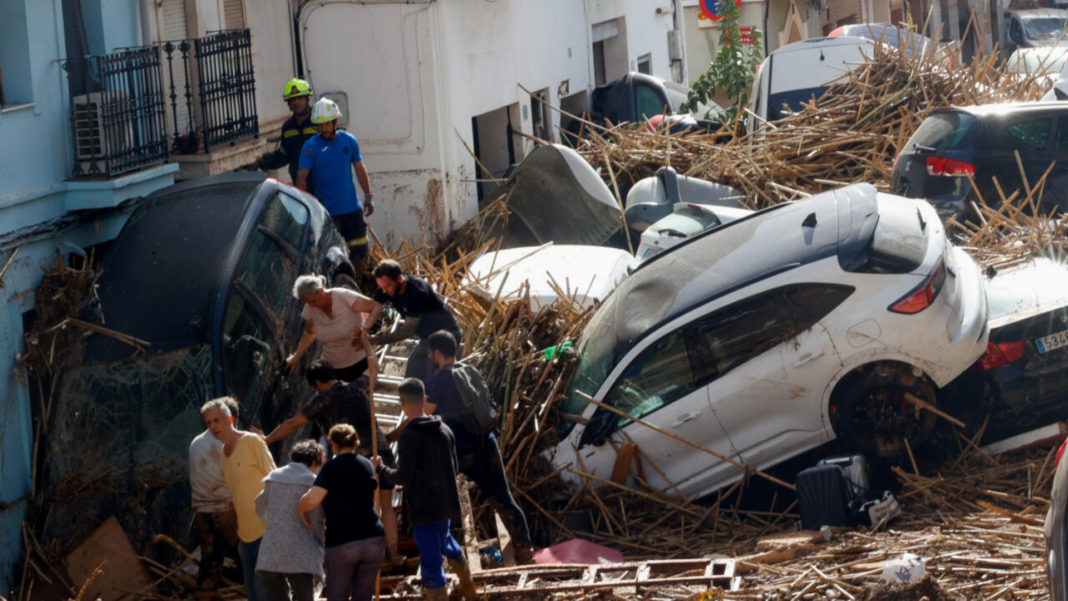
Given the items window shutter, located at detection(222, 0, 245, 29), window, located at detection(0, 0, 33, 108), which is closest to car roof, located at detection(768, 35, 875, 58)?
window shutter, located at detection(222, 0, 245, 29)

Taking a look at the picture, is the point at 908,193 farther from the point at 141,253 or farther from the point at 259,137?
the point at 141,253

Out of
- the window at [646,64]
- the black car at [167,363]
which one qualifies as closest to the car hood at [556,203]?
the black car at [167,363]

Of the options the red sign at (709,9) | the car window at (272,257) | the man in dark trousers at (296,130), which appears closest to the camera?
the car window at (272,257)

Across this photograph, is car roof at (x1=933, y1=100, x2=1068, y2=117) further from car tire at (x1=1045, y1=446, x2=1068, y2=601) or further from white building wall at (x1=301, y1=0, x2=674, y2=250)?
car tire at (x1=1045, y1=446, x2=1068, y2=601)

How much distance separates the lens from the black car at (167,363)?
7570 mm

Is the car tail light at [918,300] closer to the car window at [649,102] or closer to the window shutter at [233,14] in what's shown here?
the window shutter at [233,14]

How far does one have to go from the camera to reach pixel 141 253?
8.56 meters

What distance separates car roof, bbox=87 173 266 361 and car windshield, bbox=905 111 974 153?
673cm

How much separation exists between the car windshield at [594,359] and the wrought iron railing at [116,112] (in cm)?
399

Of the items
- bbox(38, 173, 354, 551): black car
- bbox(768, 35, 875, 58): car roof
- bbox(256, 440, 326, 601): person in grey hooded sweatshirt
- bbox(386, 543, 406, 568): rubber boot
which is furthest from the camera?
bbox(768, 35, 875, 58): car roof

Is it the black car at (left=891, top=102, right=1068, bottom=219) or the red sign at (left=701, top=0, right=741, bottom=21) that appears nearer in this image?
the black car at (left=891, top=102, right=1068, bottom=219)

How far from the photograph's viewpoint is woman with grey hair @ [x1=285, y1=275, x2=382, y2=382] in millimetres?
8438

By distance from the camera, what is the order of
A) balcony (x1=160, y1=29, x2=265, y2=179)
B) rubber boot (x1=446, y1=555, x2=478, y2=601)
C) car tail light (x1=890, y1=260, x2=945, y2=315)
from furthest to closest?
balcony (x1=160, y1=29, x2=265, y2=179) < car tail light (x1=890, y1=260, x2=945, y2=315) < rubber boot (x1=446, y1=555, x2=478, y2=601)

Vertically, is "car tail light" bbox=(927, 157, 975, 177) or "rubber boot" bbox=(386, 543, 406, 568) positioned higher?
"car tail light" bbox=(927, 157, 975, 177)
